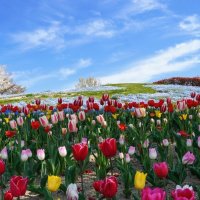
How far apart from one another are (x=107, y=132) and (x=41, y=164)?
236 cm

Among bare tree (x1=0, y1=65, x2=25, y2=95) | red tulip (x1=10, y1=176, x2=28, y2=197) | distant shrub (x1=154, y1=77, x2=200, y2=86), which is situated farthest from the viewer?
bare tree (x1=0, y1=65, x2=25, y2=95)

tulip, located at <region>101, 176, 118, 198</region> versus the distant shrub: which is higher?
the distant shrub

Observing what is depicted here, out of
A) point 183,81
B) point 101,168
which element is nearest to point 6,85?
point 183,81

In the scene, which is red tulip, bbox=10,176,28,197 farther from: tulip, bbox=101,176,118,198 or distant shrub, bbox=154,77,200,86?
distant shrub, bbox=154,77,200,86

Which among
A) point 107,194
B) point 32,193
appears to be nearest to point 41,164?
point 32,193

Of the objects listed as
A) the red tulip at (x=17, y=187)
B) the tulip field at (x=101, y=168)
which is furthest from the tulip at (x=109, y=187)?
the red tulip at (x=17, y=187)

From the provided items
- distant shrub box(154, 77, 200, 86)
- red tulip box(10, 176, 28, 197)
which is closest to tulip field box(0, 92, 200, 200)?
red tulip box(10, 176, 28, 197)

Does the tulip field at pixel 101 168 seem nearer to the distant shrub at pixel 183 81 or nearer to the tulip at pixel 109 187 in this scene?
the tulip at pixel 109 187

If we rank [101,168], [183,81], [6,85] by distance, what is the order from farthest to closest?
[6,85]
[183,81]
[101,168]

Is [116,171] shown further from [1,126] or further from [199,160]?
[1,126]

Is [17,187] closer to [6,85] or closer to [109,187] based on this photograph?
[109,187]

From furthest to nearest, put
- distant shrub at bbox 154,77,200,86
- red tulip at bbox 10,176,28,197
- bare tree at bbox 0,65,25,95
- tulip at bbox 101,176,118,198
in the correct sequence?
bare tree at bbox 0,65,25,95, distant shrub at bbox 154,77,200,86, red tulip at bbox 10,176,28,197, tulip at bbox 101,176,118,198

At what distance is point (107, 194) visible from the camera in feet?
10.8

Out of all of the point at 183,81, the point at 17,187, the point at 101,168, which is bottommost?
the point at 101,168
